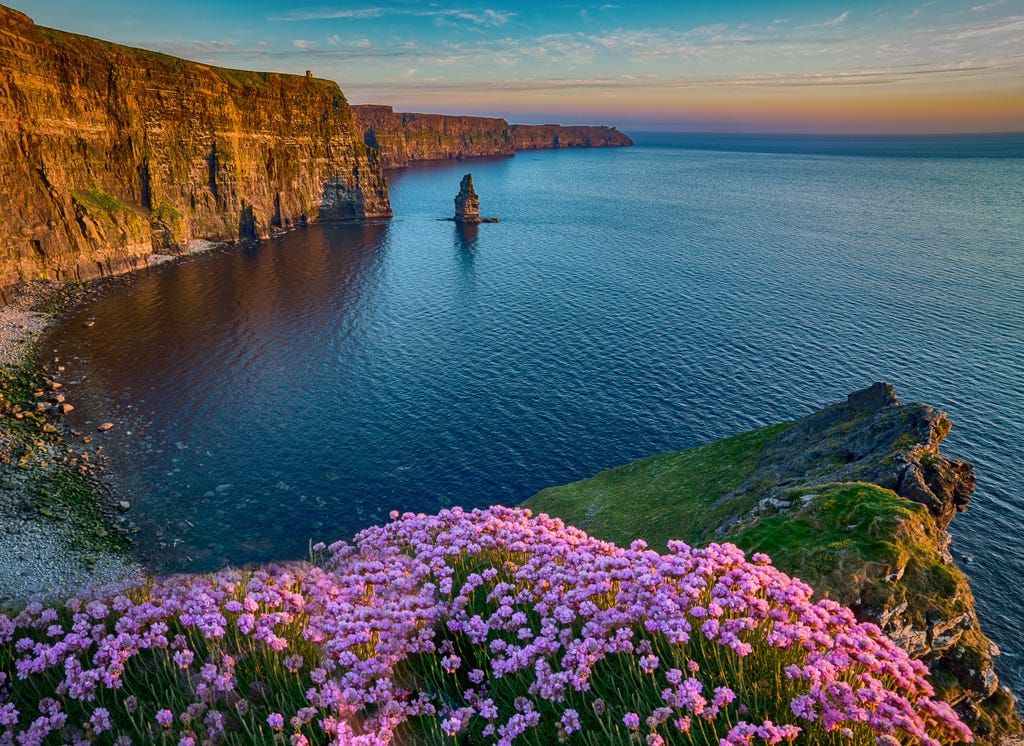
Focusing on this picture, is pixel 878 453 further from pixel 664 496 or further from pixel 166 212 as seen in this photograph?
pixel 166 212

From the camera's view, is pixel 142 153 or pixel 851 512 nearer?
pixel 851 512

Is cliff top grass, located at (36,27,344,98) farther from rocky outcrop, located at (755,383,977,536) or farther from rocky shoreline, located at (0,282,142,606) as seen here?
rocky outcrop, located at (755,383,977,536)

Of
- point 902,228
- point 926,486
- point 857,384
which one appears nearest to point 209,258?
point 857,384

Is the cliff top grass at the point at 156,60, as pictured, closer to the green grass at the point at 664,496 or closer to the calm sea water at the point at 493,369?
the calm sea water at the point at 493,369

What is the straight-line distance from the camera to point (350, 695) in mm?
8016

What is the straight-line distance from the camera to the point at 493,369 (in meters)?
67.8

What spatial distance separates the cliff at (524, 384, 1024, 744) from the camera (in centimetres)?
1548

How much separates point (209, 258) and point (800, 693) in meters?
119

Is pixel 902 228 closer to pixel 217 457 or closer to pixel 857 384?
pixel 857 384

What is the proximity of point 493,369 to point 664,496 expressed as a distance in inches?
1328

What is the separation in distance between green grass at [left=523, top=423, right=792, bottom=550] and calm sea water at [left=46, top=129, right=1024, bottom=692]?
16.1 ft

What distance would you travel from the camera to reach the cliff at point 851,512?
15477 millimetres

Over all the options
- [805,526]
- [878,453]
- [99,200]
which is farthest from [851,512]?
[99,200]

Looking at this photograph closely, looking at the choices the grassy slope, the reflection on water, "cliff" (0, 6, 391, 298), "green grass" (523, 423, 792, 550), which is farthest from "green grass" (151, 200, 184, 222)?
the grassy slope
